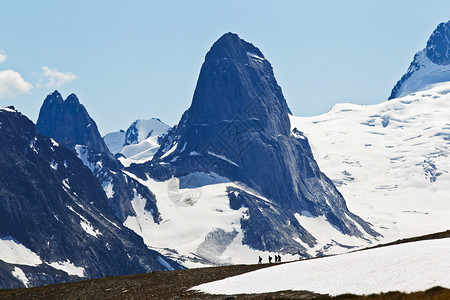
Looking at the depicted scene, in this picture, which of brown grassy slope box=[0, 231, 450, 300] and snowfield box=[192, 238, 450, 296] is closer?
snowfield box=[192, 238, 450, 296]

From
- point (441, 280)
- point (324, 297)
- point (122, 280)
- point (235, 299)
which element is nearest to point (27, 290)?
point (122, 280)

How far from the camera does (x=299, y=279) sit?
212ft

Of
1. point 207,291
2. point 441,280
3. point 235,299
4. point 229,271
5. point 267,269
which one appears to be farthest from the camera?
point 229,271

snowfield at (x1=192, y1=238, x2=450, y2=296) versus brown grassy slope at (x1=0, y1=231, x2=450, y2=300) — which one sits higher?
brown grassy slope at (x1=0, y1=231, x2=450, y2=300)

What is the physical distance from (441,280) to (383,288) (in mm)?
4403

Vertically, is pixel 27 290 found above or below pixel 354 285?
above

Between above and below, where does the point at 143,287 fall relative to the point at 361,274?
above

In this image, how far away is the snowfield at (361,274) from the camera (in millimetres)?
55594

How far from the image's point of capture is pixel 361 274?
60.9 m

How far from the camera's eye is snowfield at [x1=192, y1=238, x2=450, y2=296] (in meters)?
55.6

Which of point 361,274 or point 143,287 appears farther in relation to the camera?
point 143,287

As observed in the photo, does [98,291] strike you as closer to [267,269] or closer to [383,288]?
[267,269]

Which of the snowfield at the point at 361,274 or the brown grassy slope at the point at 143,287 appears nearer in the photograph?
the snowfield at the point at 361,274

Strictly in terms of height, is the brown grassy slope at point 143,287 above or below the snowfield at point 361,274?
above
